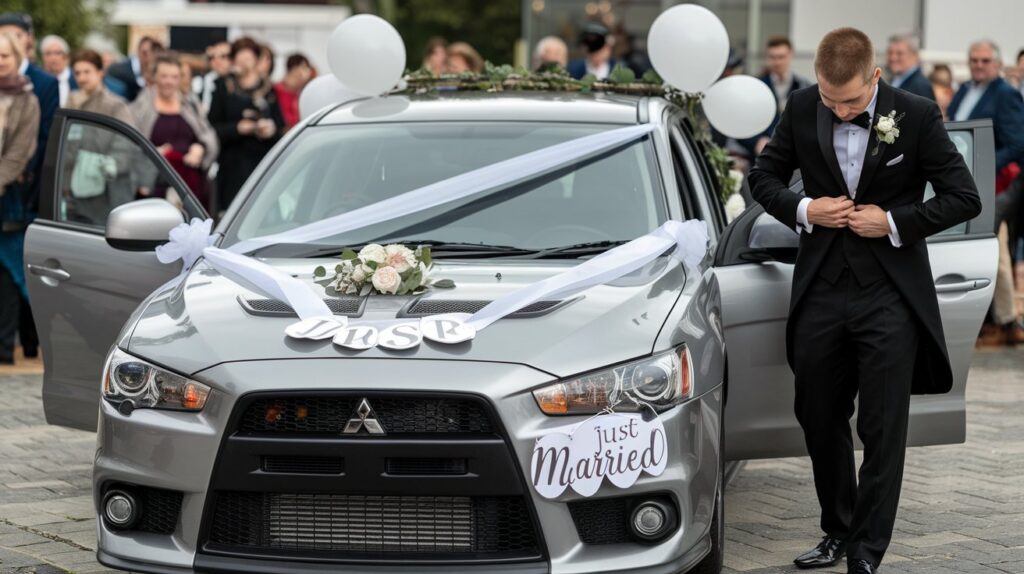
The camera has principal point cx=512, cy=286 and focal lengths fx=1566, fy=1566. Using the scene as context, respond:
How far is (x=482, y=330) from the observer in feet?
14.7

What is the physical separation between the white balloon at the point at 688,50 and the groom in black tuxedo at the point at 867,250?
2.18 metres

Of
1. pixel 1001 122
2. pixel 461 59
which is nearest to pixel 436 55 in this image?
pixel 461 59

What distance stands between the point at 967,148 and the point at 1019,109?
6.60 meters

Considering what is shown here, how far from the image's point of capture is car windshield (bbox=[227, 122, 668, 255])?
546 centimetres

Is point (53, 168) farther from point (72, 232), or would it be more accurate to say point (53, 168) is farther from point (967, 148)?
point (967, 148)

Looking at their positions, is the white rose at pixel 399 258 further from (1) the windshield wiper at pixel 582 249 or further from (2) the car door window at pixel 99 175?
(2) the car door window at pixel 99 175

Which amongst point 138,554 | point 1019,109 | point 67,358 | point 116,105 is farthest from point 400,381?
point 1019,109

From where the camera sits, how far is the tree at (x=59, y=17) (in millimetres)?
34844

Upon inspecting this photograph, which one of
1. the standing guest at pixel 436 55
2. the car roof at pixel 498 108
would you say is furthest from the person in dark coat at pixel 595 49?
the car roof at pixel 498 108

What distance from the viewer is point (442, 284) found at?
4898mm

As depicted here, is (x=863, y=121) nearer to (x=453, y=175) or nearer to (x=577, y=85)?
(x=453, y=175)

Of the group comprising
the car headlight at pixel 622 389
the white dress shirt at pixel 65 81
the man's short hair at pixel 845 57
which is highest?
the man's short hair at pixel 845 57

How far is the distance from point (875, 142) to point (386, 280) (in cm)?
167

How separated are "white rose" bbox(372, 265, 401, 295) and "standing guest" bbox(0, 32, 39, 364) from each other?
254 inches
